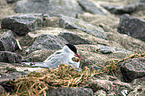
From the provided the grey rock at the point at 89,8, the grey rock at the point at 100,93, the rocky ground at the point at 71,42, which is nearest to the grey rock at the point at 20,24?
the rocky ground at the point at 71,42

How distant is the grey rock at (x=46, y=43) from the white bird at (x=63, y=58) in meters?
0.39

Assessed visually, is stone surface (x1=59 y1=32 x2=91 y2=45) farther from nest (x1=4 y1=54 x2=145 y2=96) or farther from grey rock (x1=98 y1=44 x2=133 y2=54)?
nest (x1=4 y1=54 x2=145 y2=96)

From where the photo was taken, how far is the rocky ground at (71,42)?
202 cm

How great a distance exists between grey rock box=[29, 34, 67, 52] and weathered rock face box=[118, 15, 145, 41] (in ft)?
7.26

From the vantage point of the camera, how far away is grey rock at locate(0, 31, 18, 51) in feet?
9.77

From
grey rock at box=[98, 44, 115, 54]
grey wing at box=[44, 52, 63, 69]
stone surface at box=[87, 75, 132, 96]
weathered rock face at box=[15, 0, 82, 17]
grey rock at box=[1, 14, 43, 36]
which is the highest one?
weathered rock face at box=[15, 0, 82, 17]

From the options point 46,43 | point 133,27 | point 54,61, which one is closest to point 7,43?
point 46,43

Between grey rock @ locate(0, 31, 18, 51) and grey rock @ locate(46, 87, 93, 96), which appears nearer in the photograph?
grey rock @ locate(46, 87, 93, 96)

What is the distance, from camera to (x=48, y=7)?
5340 millimetres

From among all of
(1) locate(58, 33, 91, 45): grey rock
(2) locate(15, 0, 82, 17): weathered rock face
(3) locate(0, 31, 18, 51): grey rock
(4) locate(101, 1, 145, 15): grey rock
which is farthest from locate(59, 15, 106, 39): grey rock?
(4) locate(101, 1, 145, 15): grey rock

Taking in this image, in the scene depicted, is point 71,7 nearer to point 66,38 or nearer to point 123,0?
point 66,38

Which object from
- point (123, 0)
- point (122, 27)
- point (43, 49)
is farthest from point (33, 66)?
point (123, 0)

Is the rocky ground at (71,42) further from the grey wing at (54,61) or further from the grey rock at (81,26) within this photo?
the grey wing at (54,61)

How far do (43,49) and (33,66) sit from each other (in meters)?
0.70
